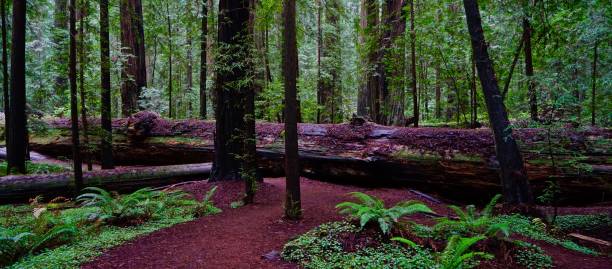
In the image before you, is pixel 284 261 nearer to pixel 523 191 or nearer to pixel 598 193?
pixel 523 191

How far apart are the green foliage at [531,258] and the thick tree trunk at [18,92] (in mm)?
12427

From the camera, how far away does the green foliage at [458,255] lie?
4.27 meters

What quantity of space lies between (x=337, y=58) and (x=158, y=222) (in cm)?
1411

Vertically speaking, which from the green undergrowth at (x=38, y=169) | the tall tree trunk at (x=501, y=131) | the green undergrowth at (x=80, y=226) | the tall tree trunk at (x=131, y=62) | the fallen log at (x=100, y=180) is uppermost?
the tall tree trunk at (x=131, y=62)

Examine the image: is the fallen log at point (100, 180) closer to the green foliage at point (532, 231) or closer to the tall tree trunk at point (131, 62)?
the tall tree trunk at point (131, 62)

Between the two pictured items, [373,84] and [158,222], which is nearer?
[158,222]

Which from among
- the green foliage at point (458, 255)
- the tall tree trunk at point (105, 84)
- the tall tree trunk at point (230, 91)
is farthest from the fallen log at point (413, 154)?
the green foliage at point (458, 255)

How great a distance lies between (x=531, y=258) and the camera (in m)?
5.08

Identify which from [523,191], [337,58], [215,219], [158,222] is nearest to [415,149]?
[523,191]

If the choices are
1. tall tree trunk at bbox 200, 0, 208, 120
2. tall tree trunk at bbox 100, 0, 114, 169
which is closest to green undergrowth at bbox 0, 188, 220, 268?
tall tree trunk at bbox 100, 0, 114, 169

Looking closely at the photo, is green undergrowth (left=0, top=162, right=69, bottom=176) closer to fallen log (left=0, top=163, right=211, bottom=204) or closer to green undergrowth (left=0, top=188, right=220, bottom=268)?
fallen log (left=0, top=163, right=211, bottom=204)

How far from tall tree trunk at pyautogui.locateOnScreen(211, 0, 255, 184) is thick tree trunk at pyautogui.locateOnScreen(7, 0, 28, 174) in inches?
232

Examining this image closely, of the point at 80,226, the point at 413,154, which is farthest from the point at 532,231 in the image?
the point at 80,226

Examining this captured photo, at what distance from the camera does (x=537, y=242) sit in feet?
19.7
